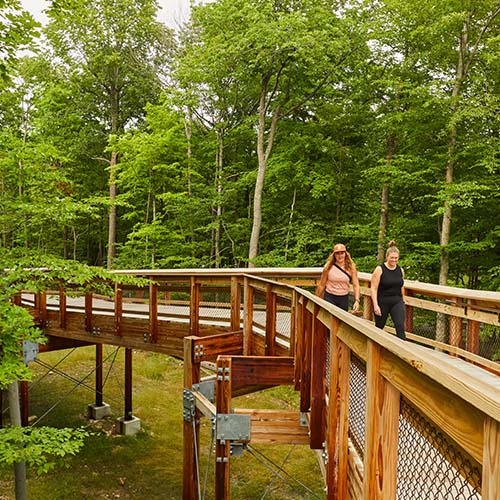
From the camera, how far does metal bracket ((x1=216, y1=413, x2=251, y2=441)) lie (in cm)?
454

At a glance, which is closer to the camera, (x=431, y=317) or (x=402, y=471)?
(x=402, y=471)

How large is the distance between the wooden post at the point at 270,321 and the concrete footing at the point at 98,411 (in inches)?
325

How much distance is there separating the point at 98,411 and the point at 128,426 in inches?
55.5

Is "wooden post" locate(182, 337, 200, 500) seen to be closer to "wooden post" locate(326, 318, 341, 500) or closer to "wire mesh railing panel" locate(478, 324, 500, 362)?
"wooden post" locate(326, 318, 341, 500)

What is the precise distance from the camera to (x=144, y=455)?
35.0 ft

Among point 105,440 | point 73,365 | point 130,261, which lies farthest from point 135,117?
point 105,440

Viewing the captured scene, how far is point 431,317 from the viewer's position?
11.6 m

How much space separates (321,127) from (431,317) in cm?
972

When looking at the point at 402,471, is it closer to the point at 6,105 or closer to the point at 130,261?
the point at 130,261

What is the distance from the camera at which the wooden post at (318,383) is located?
381cm

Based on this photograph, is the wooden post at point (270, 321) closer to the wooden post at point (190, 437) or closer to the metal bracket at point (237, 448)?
the wooden post at point (190, 437)

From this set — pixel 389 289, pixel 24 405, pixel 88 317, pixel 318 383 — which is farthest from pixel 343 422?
pixel 24 405

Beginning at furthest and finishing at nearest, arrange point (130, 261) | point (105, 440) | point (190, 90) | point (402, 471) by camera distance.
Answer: point (130, 261)
point (190, 90)
point (105, 440)
point (402, 471)

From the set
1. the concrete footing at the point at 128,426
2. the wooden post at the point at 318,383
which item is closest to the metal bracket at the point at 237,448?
the wooden post at the point at 318,383
